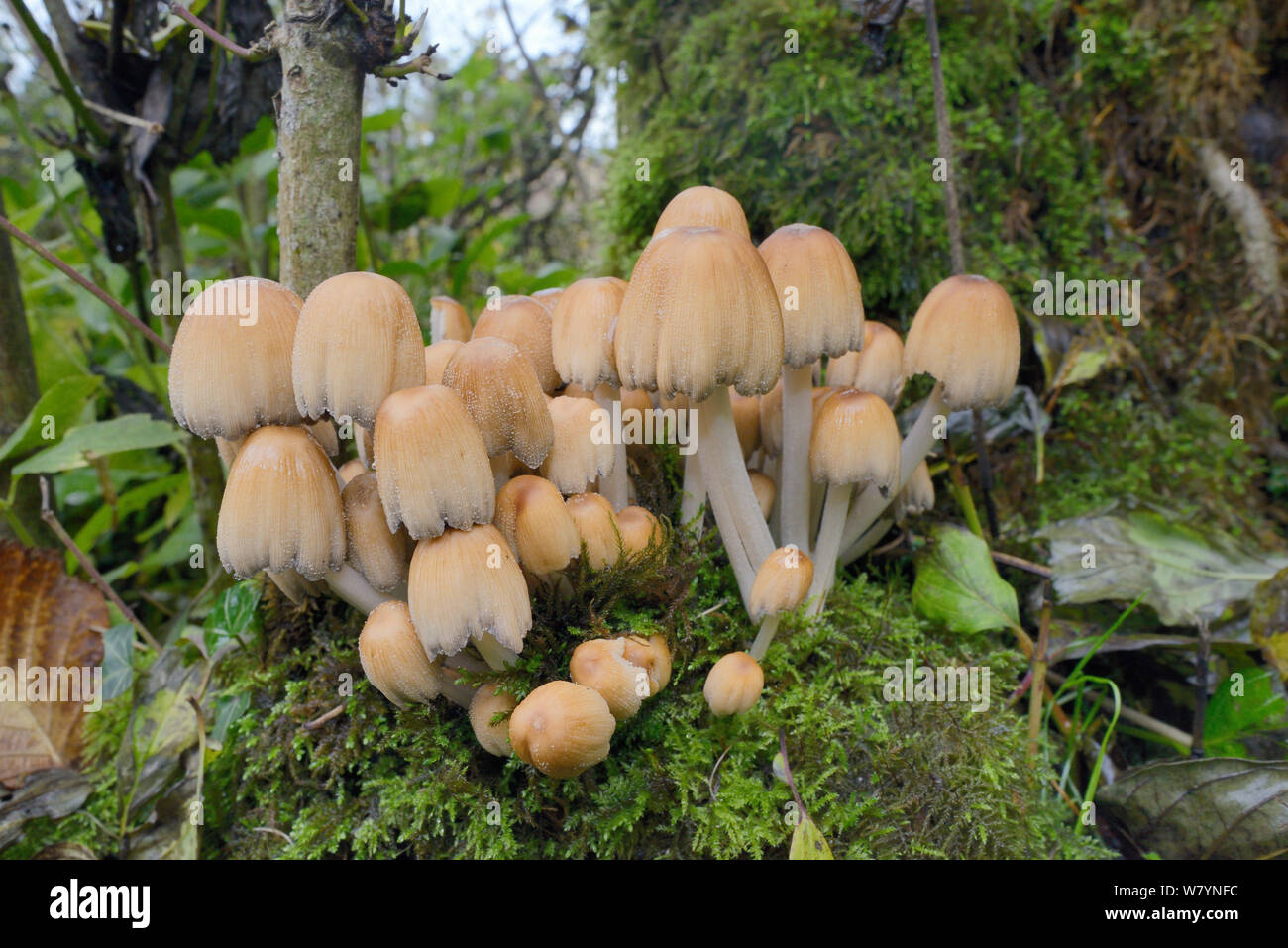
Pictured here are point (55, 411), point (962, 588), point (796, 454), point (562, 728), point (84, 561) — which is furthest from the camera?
point (55, 411)

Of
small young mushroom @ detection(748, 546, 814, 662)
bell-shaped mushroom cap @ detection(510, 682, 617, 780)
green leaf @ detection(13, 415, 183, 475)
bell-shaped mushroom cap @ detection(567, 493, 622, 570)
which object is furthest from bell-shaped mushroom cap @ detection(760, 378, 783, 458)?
green leaf @ detection(13, 415, 183, 475)

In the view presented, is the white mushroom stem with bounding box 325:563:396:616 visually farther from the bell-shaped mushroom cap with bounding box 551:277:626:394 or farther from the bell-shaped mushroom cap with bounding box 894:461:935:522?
the bell-shaped mushroom cap with bounding box 894:461:935:522

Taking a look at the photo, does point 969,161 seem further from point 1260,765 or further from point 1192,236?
point 1260,765

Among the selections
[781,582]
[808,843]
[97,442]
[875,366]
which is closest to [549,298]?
[875,366]

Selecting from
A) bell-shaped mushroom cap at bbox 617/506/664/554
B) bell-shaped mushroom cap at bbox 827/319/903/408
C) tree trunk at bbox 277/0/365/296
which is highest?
→ tree trunk at bbox 277/0/365/296

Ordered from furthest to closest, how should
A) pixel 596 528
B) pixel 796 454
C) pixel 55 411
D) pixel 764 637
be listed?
1. pixel 55 411
2. pixel 796 454
3. pixel 764 637
4. pixel 596 528

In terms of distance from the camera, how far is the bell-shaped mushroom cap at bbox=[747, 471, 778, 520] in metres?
1.98

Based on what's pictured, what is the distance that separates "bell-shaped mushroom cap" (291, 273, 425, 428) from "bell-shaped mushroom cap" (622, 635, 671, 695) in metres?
0.64

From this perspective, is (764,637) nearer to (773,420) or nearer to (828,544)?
(828,544)

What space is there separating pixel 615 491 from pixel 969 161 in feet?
5.56

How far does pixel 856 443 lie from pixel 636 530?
50 centimetres

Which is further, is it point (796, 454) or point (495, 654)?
point (796, 454)

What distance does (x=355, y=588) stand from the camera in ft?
5.48
